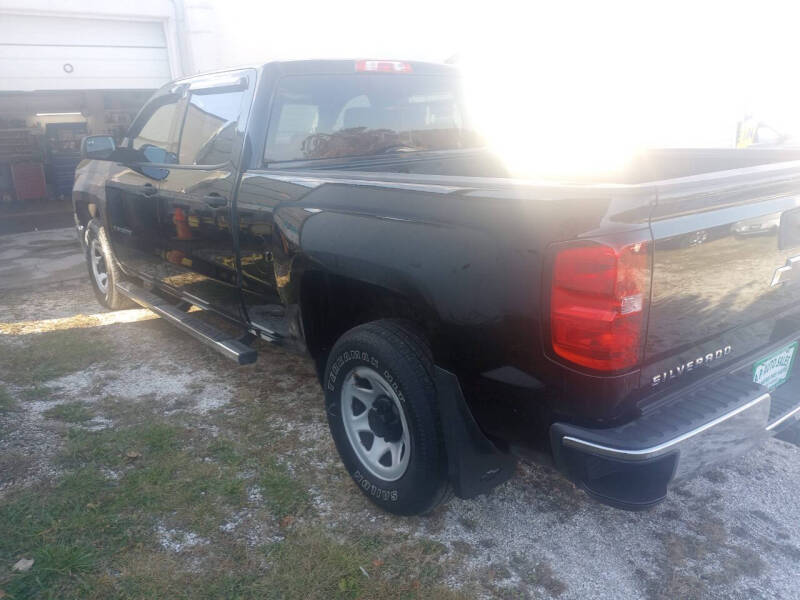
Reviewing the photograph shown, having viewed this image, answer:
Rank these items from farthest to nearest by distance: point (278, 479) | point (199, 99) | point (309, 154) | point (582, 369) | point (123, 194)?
point (123, 194) → point (199, 99) → point (309, 154) → point (278, 479) → point (582, 369)

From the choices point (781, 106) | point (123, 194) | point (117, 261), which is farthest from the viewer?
point (781, 106)

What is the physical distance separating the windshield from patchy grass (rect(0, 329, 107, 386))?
2340 mm

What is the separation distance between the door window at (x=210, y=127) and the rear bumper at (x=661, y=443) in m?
2.40

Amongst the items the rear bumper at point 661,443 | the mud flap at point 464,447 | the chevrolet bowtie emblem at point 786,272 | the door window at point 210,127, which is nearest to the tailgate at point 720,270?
the chevrolet bowtie emblem at point 786,272

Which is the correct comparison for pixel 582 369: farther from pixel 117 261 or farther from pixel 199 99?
pixel 117 261

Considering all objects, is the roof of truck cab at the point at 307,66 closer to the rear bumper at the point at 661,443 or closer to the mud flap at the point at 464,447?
the mud flap at the point at 464,447

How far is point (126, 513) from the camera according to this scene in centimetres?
278

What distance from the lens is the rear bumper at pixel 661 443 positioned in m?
1.87

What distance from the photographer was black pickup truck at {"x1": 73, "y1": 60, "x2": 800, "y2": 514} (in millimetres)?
1875

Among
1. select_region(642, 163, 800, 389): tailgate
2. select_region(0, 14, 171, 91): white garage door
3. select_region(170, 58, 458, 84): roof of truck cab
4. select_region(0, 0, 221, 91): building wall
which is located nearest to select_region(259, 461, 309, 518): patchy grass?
select_region(642, 163, 800, 389): tailgate

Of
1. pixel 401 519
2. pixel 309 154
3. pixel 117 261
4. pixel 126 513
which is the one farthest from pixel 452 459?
pixel 117 261

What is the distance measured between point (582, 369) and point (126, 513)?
207 centimetres

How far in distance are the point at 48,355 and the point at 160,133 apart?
72.0 inches

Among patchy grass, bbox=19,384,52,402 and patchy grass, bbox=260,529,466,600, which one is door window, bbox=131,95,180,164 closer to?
patchy grass, bbox=19,384,52,402
